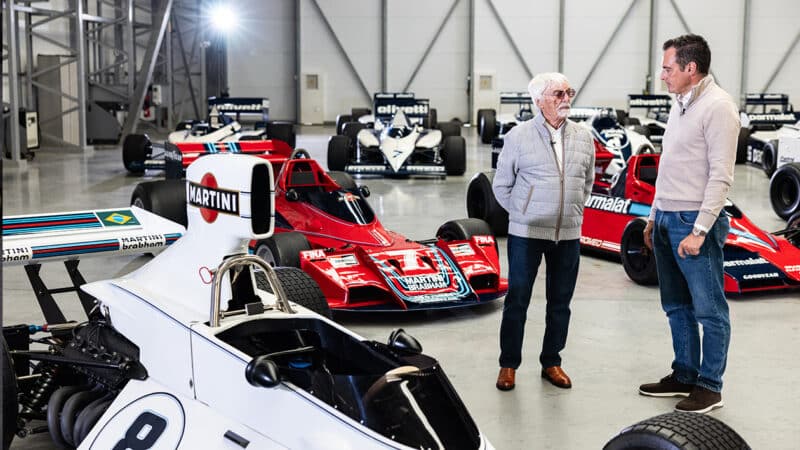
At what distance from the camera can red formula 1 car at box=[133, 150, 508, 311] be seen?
6.92m

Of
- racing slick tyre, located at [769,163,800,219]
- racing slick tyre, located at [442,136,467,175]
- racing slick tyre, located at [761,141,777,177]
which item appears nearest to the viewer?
racing slick tyre, located at [769,163,800,219]

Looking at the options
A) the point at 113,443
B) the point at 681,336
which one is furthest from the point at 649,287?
the point at 113,443

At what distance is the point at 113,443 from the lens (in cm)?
383

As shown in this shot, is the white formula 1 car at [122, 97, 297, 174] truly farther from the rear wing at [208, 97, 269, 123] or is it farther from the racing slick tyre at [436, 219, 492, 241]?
the racing slick tyre at [436, 219, 492, 241]

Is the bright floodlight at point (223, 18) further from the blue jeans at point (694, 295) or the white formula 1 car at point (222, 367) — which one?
the blue jeans at point (694, 295)

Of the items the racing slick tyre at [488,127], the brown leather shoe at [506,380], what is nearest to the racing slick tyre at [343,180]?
the brown leather shoe at [506,380]

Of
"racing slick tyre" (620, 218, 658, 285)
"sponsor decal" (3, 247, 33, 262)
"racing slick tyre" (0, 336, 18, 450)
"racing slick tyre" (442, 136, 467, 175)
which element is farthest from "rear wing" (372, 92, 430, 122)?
"racing slick tyre" (0, 336, 18, 450)

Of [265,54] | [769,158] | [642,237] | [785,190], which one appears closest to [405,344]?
[642,237]

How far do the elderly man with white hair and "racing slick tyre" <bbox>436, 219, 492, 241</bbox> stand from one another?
7.71ft

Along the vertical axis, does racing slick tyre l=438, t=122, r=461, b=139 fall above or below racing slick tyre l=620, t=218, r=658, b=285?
above

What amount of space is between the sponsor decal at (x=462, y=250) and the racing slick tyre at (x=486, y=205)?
2537 millimetres

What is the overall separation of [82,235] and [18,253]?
377 mm

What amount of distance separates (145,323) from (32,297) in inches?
151

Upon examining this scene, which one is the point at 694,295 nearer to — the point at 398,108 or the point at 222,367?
the point at 222,367
